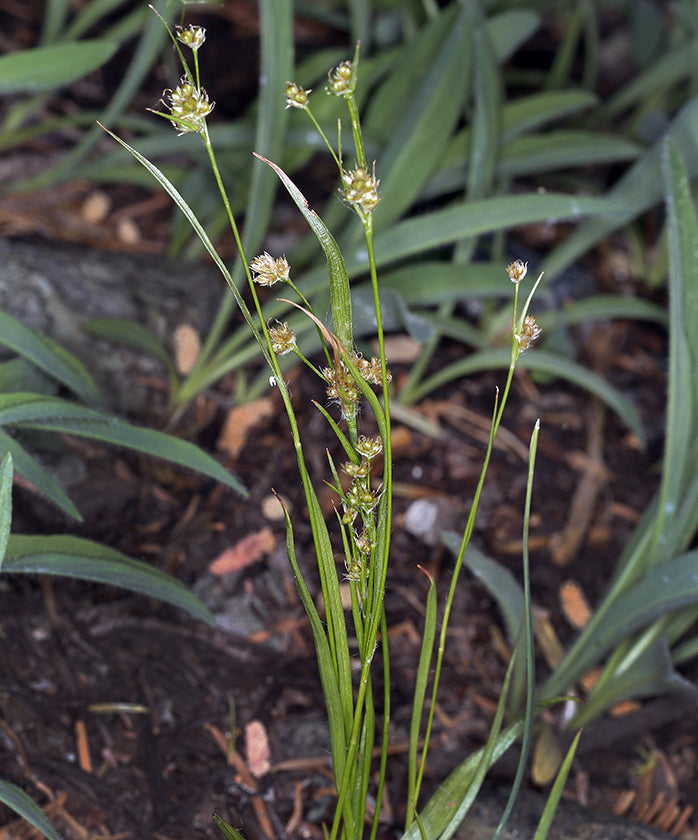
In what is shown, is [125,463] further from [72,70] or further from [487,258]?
[487,258]

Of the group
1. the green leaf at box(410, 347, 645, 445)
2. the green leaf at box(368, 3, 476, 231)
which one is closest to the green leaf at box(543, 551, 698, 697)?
the green leaf at box(410, 347, 645, 445)

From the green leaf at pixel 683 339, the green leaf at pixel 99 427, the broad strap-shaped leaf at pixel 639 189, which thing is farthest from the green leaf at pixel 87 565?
the broad strap-shaped leaf at pixel 639 189

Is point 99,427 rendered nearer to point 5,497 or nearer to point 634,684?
point 5,497

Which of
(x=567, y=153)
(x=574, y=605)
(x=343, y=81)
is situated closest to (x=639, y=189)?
(x=567, y=153)

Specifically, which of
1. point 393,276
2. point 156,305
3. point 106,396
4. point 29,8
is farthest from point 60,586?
point 29,8

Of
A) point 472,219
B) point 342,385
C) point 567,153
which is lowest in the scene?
point 342,385
